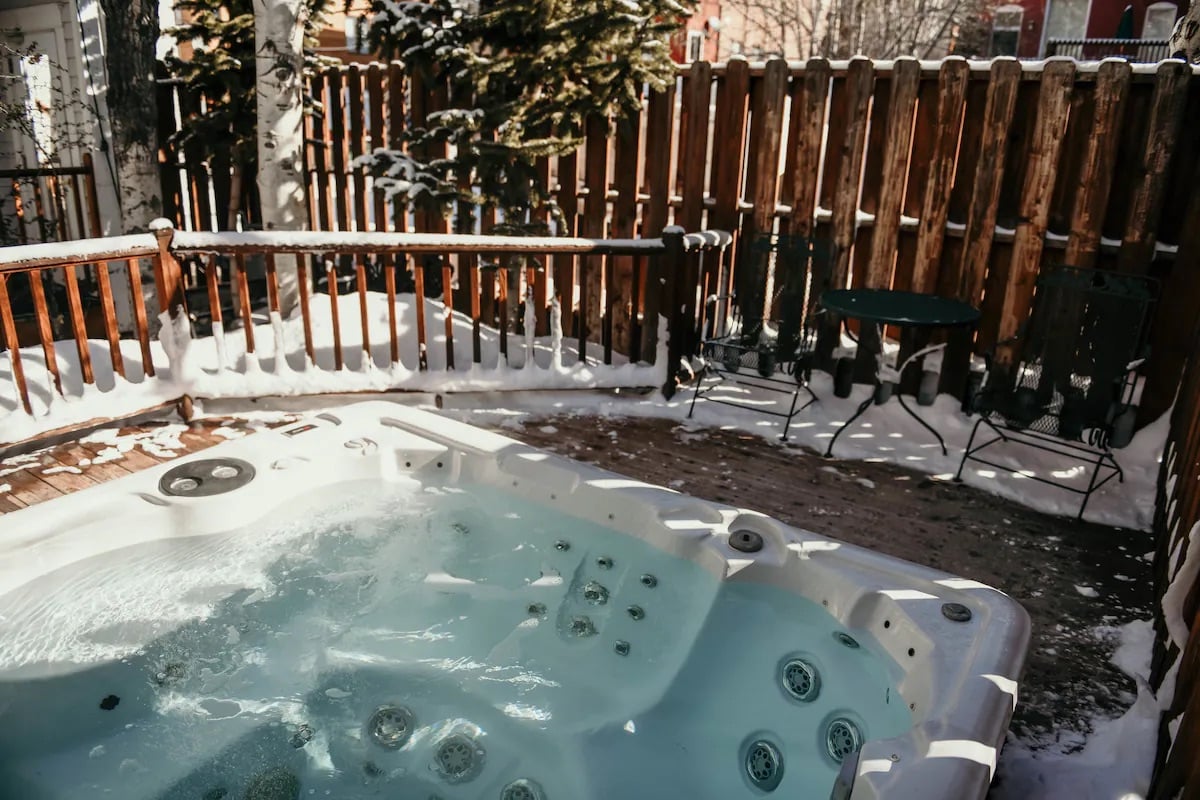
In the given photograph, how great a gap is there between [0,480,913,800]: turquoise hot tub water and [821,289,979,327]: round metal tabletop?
173 cm

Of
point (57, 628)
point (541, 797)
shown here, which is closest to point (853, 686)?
point (541, 797)

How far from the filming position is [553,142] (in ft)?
16.7

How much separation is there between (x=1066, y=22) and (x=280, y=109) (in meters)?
15.3

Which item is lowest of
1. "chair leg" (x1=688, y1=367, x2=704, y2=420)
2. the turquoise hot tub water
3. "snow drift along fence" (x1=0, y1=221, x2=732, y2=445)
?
the turquoise hot tub water

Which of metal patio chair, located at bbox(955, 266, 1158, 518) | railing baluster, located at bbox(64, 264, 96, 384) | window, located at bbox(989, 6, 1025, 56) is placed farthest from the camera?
window, located at bbox(989, 6, 1025, 56)

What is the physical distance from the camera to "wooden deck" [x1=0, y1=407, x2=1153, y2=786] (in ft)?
9.07

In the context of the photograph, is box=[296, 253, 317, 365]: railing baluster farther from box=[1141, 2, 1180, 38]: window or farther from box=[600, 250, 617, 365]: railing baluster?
box=[1141, 2, 1180, 38]: window

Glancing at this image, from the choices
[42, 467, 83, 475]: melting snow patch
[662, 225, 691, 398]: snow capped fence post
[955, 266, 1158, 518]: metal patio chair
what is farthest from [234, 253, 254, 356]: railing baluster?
[955, 266, 1158, 518]: metal patio chair

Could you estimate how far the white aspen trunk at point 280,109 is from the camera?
17.3 ft

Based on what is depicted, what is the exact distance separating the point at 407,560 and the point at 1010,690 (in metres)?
2.18

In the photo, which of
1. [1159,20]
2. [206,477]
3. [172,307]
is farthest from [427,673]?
[1159,20]

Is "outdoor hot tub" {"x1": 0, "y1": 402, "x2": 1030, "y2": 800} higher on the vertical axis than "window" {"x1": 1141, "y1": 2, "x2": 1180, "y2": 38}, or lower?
lower

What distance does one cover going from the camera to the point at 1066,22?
15.4 m

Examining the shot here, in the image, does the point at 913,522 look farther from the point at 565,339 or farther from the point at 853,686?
the point at 565,339
